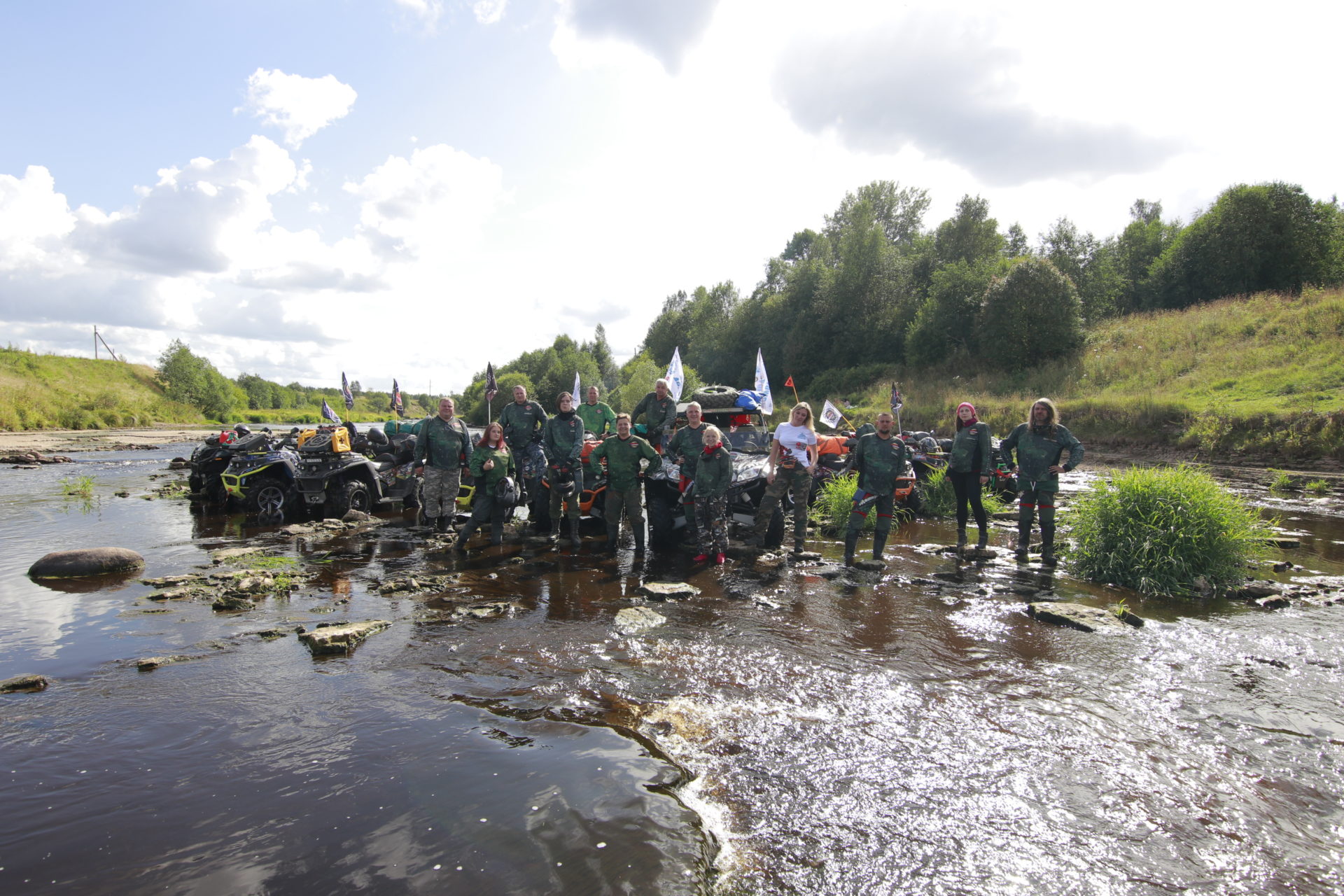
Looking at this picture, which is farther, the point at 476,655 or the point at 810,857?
the point at 476,655

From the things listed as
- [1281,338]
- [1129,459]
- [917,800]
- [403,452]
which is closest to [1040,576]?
[917,800]

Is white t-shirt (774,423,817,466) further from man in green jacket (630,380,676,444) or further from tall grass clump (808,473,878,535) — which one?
man in green jacket (630,380,676,444)

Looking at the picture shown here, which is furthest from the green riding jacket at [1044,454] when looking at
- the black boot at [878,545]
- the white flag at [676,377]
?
the white flag at [676,377]

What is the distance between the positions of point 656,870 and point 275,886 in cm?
138

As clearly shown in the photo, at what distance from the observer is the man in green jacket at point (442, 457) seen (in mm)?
8688

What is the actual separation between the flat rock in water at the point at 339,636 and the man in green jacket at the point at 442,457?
3.51m

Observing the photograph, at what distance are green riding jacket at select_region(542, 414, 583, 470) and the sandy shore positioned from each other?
26.4 m

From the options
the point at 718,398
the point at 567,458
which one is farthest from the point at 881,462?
the point at 718,398

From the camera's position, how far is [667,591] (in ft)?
20.8

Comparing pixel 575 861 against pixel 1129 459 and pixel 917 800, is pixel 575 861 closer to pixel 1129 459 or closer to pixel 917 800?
pixel 917 800

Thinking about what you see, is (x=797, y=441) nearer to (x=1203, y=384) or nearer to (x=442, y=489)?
(x=442, y=489)

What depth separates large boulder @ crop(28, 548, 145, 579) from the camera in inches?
274

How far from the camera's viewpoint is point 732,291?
65125 millimetres

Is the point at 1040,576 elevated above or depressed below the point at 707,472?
below
